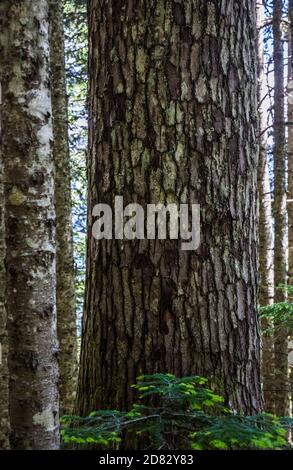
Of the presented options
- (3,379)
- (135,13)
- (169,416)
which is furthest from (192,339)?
(3,379)

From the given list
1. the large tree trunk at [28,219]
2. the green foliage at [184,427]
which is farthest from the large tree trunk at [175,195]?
the large tree trunk at [28,219]

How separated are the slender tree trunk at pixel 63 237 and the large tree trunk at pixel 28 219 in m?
5.02

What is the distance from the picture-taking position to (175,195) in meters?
3.19

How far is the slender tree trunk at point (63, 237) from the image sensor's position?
7270mm

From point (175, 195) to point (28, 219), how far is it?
1.10m

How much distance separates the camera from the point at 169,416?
2.42 metres

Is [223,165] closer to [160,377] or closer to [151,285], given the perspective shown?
[151,285]

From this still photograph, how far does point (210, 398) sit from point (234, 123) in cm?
169

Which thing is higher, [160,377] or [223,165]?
[223,165]

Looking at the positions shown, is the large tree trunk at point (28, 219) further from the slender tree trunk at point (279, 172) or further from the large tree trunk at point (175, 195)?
the slender tree trunk at point (279, 172)

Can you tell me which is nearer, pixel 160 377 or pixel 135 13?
pixel 160 377
